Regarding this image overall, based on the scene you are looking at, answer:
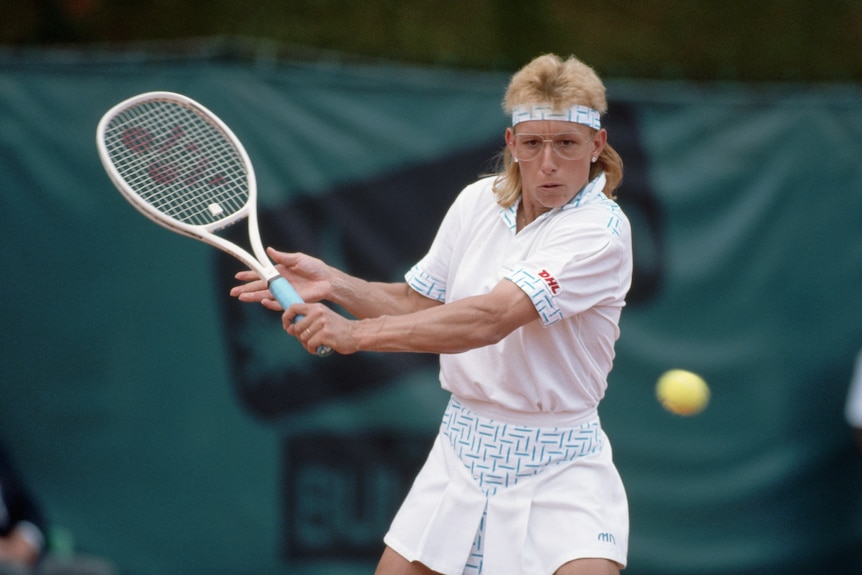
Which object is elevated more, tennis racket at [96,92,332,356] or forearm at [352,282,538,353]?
tennis racket at [96,92,332,356]

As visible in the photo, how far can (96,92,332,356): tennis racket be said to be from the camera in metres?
3.67

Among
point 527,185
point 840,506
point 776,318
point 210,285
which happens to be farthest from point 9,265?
point 840,506

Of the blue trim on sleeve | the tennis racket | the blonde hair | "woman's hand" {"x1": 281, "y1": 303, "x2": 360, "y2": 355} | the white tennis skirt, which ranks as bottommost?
the white tennis skirt

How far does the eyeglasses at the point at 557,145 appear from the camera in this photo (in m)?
3.46

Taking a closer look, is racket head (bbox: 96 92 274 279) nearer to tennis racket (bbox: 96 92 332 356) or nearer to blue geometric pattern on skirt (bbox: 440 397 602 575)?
tennis racket (bbox: 96 92 332 356)

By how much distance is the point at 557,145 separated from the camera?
3467 millimetres

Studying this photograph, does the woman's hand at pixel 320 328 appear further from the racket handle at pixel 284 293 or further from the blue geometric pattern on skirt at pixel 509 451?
the blue geometric pattern on skirt at pixel 509 451

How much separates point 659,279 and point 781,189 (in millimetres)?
680

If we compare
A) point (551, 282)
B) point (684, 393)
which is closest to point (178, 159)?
point (551, 282)

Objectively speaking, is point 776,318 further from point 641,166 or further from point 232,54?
point 232,54

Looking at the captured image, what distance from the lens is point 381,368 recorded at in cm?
540

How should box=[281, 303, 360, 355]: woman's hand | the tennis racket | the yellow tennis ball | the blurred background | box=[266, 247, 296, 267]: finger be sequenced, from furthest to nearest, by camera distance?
the blurred background, the yellow tennis ball, the tennis racket, box=[266, 247, 296, 267]: finger, box=[281, 303, 360, 355]: woman's hand

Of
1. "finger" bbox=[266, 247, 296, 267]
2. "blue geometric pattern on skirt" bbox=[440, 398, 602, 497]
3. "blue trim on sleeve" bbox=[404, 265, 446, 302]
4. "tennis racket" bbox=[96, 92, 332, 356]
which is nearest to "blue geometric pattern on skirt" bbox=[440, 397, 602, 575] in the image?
"blue geometric pattern on skirt" bbox=[440, 398, 602, 497]

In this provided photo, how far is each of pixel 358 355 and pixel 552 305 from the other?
2.18m
